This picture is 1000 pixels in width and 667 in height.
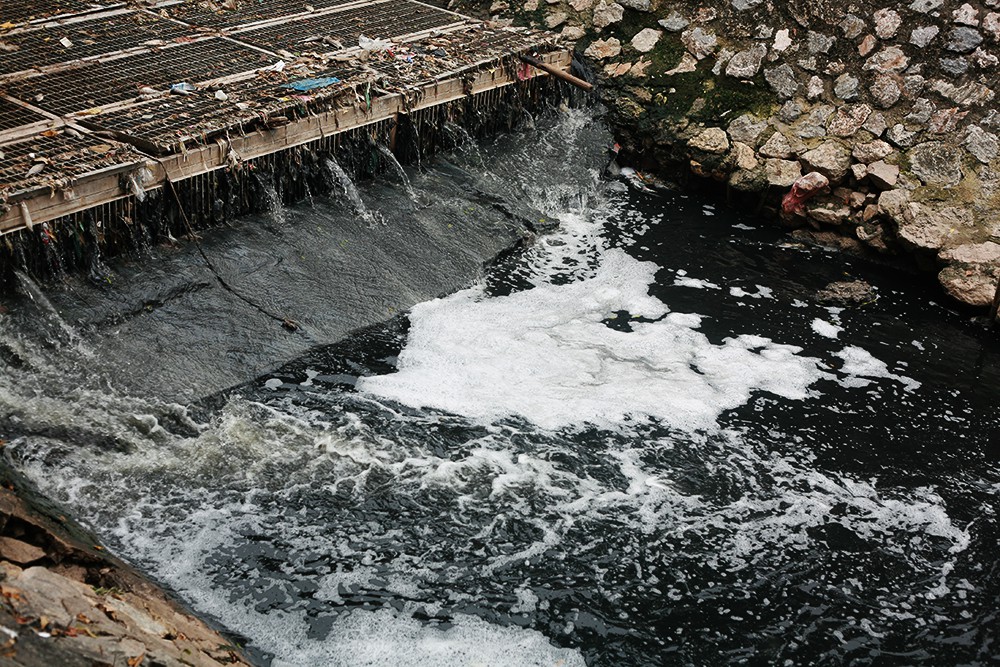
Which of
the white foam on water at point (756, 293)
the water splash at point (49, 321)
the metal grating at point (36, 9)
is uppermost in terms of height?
the metal grating at point (36, 9)

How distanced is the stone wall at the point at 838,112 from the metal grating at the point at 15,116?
20.6ft

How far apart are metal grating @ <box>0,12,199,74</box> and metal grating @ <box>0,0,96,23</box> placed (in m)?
0.30

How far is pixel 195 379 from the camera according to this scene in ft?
23.9

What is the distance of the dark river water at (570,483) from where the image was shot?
593cm

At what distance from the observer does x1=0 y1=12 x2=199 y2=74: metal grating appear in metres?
9.44

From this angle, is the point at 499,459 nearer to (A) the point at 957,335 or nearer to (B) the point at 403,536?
(B) the point at 403,536

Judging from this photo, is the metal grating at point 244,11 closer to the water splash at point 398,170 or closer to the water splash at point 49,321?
the water splash at point 398,170

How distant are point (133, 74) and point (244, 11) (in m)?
2.23

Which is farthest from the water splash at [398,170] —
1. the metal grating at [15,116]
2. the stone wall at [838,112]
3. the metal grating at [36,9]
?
the metal grating at [36,9]

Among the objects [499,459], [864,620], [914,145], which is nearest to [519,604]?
[499,459]

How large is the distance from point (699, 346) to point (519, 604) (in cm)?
355

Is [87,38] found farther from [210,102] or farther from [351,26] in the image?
[351,26]

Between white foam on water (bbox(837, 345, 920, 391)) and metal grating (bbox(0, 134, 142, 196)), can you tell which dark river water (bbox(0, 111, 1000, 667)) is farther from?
metal grating (bbox(0, 134, 142, 196))

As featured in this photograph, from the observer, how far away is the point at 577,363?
8.31 m
